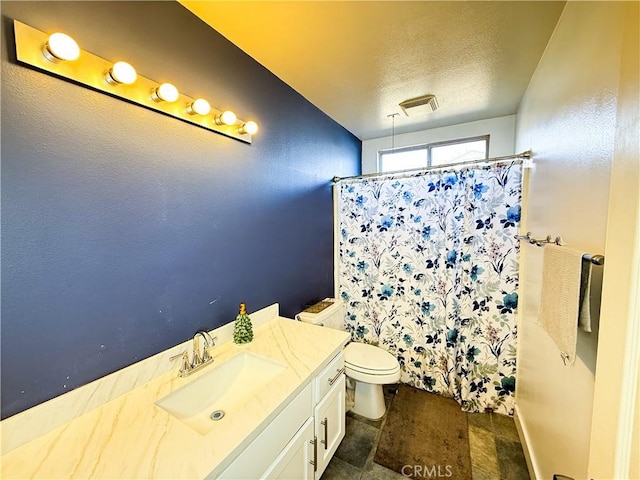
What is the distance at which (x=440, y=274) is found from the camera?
2.12 m

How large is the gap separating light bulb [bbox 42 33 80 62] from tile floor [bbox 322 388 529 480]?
86.5 inches

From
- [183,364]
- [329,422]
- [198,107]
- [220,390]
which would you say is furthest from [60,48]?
[329,422]

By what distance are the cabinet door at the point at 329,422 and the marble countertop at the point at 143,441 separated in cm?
33

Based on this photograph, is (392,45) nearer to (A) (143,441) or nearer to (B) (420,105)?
(B) (420,105)

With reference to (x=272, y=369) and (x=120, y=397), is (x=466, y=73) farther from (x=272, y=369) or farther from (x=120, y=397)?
(x=120, y=397)

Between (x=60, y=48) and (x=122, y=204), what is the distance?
49 cm

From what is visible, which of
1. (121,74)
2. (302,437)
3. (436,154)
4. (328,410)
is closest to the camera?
(121,74)

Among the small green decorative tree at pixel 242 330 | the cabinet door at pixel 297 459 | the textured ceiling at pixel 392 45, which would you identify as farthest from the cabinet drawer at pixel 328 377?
the textured ceiling at pixel 392 45

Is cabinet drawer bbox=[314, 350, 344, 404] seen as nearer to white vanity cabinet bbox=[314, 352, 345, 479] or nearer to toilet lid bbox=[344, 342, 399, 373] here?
white vanity cabinet bbox=[314, 352, 345, 479]

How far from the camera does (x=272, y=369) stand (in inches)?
49.6

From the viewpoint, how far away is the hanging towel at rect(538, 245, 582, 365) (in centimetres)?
85

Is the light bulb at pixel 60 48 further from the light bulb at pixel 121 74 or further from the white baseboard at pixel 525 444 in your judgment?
the white baseboard at pixel 525 444

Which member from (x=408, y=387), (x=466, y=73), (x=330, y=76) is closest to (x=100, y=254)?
(x=330, y=76)

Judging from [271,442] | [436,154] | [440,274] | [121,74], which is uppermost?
[436,154]
